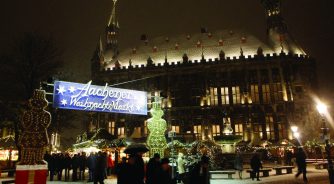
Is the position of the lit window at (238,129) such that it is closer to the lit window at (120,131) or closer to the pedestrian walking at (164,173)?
the lit window at (120,131)

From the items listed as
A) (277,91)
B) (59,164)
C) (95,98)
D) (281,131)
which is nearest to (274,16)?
(277,91)

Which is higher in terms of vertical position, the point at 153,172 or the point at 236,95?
the point at 236,95

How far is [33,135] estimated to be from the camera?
29.7 ft

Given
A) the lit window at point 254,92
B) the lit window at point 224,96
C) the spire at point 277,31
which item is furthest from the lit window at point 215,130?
the spire at point 277,31

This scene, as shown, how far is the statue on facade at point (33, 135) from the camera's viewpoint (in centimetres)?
893

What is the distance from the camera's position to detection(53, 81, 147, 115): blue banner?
11.2 m

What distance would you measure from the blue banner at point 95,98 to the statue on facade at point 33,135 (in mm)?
1726

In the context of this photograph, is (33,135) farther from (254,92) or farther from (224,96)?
(254,92)

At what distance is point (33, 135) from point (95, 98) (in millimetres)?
3484

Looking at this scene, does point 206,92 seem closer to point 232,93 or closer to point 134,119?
point 232,93

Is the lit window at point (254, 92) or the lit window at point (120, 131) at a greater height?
the lit window at point (254, 92)

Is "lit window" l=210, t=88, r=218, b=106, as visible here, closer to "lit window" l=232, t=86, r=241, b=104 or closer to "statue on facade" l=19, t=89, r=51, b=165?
"lit window" l=232, t=86, r=241, b=104

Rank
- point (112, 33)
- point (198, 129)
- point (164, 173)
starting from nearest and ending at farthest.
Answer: point (164, 173)
point (198, 129)
point (112, 33)

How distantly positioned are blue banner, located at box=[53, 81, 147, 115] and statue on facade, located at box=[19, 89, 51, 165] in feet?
5.66
